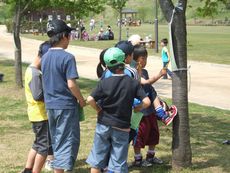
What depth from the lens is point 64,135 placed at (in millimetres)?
4969

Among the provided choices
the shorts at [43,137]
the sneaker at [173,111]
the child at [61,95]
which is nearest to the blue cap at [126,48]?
the child at [61,95]

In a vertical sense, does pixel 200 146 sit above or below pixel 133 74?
below

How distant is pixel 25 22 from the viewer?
5012cm

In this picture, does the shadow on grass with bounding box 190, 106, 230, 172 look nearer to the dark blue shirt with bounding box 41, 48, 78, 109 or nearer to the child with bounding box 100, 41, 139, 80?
the child with bounding box 100, 41, 139, 80

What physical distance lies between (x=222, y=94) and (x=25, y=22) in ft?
131

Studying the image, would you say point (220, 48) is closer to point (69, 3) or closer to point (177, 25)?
point (69, 3)

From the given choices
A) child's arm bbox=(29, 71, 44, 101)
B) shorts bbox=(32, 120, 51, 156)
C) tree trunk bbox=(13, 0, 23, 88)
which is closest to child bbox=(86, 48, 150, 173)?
shorts bbox=(32, 120, 51, 156)

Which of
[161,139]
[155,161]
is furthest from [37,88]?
[161,139]

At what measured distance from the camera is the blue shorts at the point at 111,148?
4816 millimetres

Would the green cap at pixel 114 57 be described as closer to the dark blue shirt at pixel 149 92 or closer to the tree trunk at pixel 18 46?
the dark blue shirt at pixel 149 92

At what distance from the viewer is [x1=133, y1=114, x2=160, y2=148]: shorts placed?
5.89m

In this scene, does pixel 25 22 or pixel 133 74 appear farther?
pixel 25 22

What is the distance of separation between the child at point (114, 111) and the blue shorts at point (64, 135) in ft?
0.77

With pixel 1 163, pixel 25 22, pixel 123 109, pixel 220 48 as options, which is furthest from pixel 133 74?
pixel 25 22
